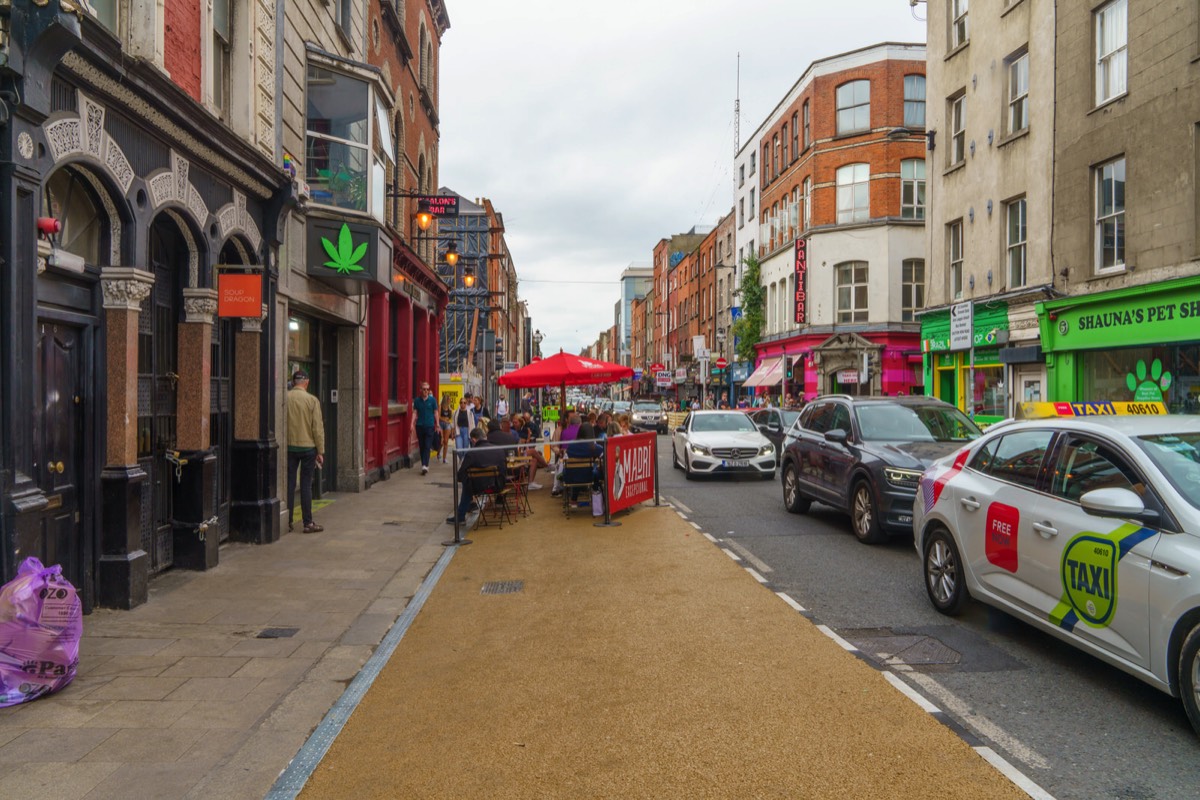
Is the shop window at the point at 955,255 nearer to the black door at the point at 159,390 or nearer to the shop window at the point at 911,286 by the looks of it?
the shop window at the point at 911,286

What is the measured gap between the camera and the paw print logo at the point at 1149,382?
15414 mm

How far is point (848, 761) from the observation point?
397 cm

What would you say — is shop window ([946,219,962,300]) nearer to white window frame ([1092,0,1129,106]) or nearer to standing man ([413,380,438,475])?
white window frame ([1092,0,1129,106])

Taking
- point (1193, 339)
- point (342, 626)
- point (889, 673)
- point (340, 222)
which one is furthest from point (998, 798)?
point (1193, 339)

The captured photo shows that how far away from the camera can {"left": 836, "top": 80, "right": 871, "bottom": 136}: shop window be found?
3419 cm

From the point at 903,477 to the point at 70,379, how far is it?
8069 mm

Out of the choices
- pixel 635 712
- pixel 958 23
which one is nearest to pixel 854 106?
pixel 958 23

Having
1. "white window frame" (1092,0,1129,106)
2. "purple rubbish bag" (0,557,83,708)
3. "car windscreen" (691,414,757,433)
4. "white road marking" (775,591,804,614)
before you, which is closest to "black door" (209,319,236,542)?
"purple rubbish bag" (0,557,83,708)

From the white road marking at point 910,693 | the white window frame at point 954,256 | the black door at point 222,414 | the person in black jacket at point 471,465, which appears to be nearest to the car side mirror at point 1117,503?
the white road marking at point 910,693

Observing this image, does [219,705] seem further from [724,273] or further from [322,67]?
[724,273]

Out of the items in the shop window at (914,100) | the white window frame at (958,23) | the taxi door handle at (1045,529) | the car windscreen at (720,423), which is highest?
the shop window at (914,100)

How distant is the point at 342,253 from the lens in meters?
12.5

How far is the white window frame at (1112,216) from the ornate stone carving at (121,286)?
16.5m

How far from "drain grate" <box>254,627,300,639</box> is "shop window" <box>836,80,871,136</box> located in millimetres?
32951
